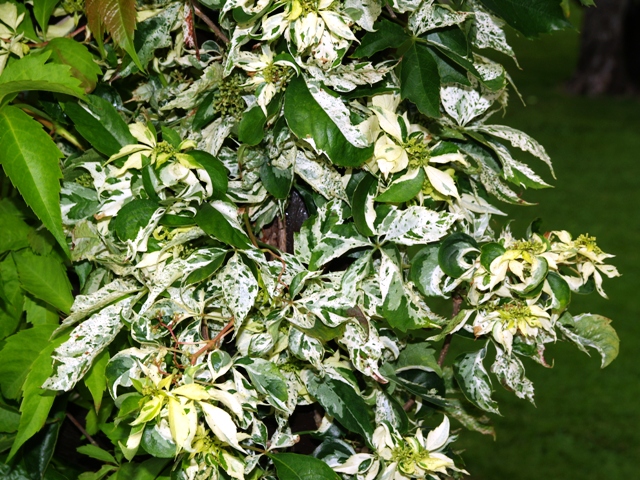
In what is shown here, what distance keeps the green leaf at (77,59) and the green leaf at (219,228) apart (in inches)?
11.8

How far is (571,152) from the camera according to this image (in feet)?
27.2

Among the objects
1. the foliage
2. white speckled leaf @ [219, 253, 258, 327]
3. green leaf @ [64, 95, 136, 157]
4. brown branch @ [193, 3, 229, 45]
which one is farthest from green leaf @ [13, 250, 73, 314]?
brown branch @ [193, 3, 229, 45]

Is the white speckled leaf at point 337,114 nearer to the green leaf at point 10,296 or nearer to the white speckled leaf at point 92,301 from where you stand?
the white speckled leaf at point 92,301

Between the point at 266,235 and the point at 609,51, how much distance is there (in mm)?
10287

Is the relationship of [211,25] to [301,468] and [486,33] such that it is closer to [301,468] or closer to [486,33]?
[486,33]

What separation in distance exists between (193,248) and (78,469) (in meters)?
0.57

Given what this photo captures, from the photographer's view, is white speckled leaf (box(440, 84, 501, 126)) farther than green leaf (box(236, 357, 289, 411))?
Yes

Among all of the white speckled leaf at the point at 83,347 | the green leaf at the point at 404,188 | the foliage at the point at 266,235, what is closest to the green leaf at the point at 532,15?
the foliage at the point at 266,235

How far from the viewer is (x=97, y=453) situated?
52.1 inches

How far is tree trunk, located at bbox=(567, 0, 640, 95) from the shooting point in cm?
1047

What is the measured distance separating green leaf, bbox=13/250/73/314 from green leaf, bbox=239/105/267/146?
0.41 meters

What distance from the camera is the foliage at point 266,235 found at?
109cm

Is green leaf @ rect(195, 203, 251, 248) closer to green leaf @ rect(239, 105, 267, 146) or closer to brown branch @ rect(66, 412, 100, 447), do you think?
green leaf @ rect(239, 105, 267, 146)

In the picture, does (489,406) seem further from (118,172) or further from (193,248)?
(118,172)
